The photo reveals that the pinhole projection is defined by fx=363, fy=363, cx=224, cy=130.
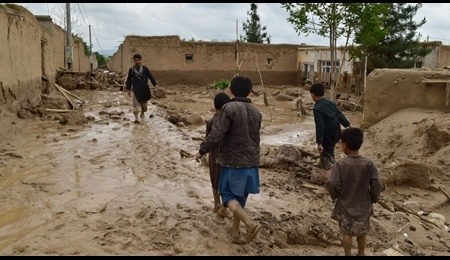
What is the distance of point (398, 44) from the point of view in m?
15.2

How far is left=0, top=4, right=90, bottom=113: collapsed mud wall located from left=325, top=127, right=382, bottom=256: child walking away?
21.4 ft

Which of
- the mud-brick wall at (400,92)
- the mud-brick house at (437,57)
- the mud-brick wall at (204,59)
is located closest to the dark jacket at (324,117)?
the mud-brick wall at (400,92)

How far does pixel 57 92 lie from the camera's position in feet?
36.7

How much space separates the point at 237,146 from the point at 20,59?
696 centimetres

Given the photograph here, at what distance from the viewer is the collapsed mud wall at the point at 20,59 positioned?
23.0 ft

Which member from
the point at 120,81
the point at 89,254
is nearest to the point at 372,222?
the point at 89,254

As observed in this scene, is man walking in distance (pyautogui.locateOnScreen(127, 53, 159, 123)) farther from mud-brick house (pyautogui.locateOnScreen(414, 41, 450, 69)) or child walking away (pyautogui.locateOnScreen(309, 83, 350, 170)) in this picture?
mud-brick house (pyautogui.locateOnScreen(414, 41, 450, 69))

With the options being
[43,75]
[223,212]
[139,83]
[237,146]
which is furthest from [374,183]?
[43,75]

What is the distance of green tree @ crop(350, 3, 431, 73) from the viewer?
15.0 m

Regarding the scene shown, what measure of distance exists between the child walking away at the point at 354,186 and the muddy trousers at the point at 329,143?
1686 mm

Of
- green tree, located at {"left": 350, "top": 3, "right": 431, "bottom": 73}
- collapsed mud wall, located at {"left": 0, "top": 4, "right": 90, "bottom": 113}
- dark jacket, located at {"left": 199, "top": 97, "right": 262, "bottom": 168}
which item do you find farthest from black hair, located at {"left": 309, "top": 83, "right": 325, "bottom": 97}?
green tree, located at {"left": 350, "top": 3, "right": 431, "bottom": 73}

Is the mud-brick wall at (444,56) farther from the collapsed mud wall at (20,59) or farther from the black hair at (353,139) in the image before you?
the black hair at (353,139)

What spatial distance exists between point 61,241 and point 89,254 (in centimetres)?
34

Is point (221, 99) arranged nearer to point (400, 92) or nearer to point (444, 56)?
point (400, 92)
